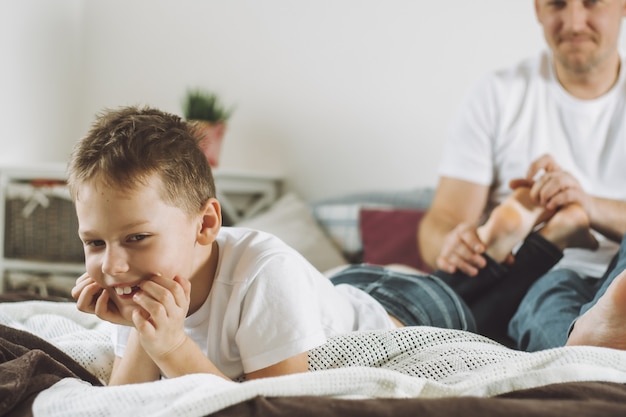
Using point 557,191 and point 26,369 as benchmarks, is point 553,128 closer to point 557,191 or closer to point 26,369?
point 557,191

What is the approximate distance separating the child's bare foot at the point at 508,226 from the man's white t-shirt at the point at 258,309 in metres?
0.46

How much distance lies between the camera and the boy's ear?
102 cm

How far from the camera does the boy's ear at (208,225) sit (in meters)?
1.02

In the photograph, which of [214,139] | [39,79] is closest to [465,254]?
[214,139]

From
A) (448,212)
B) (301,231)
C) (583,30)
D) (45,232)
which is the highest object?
(583,30)

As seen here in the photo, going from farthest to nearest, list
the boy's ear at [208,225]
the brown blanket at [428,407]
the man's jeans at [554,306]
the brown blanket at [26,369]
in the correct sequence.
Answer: the man's jeans at [554,306] → the boy's ear at [208,225] → the brown blanket at [26,369] → the brown blanket at [428,407]

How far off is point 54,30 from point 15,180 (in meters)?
0.72

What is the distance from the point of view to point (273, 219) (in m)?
2.46

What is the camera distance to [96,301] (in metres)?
0.99

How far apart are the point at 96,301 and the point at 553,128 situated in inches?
46.6

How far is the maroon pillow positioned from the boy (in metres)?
1.13

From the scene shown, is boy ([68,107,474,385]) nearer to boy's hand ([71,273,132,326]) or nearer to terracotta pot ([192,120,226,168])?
boy's hand ([71,273,132,326])

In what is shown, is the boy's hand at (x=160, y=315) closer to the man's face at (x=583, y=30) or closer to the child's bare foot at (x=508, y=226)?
the child's bare foot at (x=508, y=226)

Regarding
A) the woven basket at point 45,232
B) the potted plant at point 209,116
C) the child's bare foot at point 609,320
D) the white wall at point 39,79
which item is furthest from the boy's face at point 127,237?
the white wall at point 39,79
